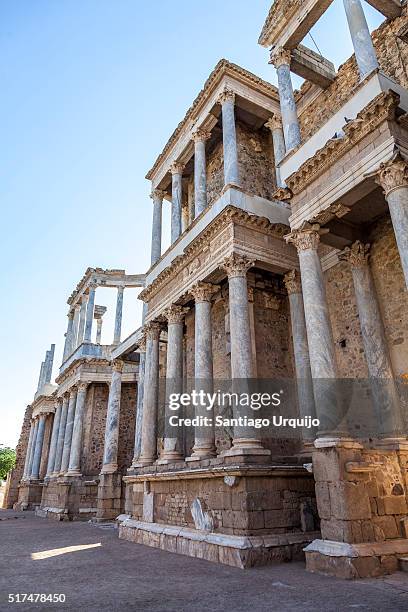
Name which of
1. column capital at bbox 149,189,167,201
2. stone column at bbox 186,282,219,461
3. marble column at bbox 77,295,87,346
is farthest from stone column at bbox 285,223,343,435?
marble column at bbox 77,295,87,346

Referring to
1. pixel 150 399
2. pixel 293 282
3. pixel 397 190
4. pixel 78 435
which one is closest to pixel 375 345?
pixel 293 282

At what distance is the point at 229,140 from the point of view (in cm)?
1116

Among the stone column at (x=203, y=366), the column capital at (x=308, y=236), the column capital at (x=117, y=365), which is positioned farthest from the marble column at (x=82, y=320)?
the column capital at (x=308, y=236)

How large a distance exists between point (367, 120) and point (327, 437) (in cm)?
539

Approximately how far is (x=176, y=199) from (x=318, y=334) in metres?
8.22

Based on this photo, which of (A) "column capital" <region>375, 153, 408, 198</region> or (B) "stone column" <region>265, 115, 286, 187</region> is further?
(B) "stone column" <region>265, 115, 286, 187</region>

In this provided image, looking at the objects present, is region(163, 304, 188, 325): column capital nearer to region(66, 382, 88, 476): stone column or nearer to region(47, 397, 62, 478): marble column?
region(66, 382, 88, 476): stone column

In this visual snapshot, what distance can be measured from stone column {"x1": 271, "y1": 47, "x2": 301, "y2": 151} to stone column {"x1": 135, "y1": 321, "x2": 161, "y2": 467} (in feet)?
23.2

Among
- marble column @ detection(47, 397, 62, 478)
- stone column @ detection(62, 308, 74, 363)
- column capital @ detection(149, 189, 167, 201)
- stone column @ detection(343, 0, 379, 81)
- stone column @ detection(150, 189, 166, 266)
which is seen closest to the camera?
stone column @ detection(343, 0, 379, 81)

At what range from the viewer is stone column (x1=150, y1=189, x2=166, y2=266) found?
14.9 m

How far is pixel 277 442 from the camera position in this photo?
1031 centimetres

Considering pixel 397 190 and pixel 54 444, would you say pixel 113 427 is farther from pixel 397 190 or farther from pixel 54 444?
pixel 397 190

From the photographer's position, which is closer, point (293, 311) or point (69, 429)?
point (293, 311)

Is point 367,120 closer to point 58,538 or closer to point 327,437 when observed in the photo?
point 327,437
